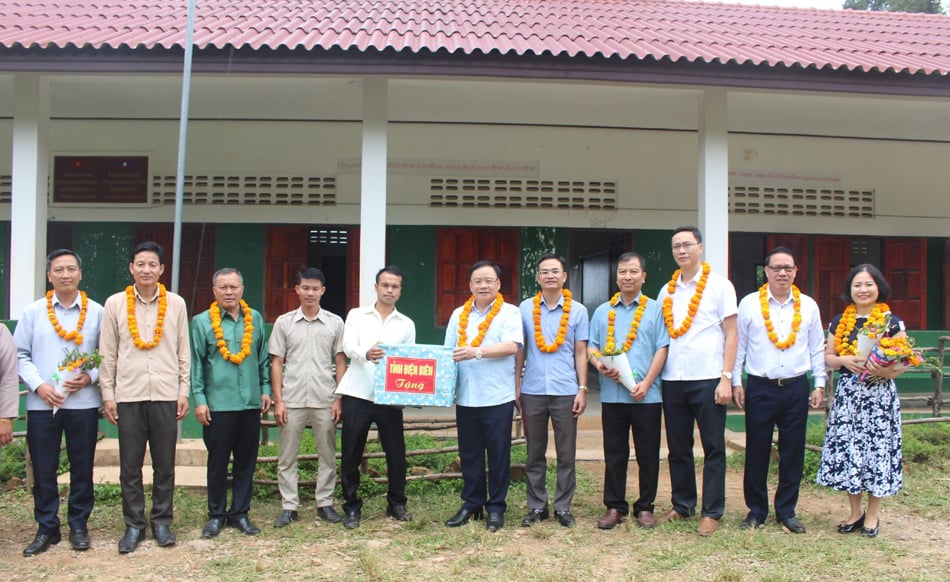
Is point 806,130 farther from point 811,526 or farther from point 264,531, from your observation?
point 264,531

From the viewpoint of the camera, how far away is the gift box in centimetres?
468

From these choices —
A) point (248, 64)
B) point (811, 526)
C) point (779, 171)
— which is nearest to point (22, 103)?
point (248, 64)

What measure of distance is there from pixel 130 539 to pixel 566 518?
2.54 m

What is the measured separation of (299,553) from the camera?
4320 mm

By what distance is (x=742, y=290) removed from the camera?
395 inches

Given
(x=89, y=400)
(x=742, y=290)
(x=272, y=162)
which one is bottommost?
(x=89, y=400)

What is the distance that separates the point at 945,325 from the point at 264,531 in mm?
8853

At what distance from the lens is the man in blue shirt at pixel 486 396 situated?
4766mm

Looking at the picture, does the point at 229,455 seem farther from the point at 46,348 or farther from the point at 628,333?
the point at 628,333

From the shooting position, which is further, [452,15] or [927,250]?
[927,250]

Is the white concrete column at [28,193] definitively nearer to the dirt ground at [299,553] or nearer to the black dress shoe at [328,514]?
the dirt ground at [299,553]

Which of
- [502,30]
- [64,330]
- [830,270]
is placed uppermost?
[502,30]

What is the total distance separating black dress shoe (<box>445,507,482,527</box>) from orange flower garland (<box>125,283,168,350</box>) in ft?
6.74

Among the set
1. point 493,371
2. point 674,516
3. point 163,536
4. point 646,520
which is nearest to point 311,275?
point 493,371
